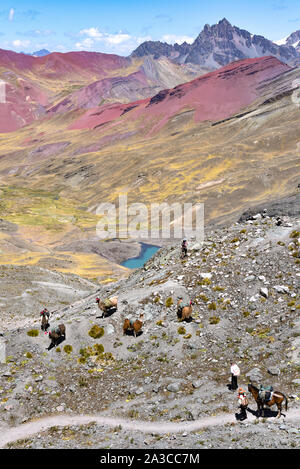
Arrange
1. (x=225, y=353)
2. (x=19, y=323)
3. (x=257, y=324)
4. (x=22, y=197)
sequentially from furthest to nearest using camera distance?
(x=22, y=197), (x=19, y=323), (x=257, y=324), (x=225, y=353)

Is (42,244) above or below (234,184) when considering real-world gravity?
below

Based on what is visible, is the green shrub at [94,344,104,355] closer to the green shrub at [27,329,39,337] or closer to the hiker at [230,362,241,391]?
the green shrub at [27,329,39,337]

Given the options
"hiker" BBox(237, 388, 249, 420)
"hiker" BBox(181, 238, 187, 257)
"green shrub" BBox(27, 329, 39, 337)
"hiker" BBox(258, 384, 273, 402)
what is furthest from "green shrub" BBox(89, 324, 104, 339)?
"hiker" BBox(258, 384, 273, 402)

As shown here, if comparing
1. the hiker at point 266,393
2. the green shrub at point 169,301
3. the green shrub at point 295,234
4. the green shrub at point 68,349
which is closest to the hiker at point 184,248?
the green shrub at point 169,301

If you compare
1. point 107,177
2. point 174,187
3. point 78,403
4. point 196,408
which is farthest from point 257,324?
point 107,177

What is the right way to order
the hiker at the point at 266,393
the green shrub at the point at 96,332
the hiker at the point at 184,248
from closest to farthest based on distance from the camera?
the hiker at the point at 266,393, the green shrub at the point at 96,332, the hiker at the point at 184,248

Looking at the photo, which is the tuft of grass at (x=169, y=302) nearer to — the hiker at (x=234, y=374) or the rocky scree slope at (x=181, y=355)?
the rocky scree slope at (x=181, y=355)

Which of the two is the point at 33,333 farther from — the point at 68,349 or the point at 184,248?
the point at 184,248

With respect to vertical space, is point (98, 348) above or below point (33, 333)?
below

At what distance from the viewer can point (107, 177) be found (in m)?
183

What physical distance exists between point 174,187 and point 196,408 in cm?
13795

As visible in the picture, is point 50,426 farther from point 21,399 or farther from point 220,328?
point 220,328

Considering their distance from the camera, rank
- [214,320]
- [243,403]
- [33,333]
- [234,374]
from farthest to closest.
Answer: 1. [33,333]
2. [214,320]
3. [234,374]
4. [243,403]

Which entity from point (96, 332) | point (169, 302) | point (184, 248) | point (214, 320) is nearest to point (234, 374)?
point (214, 320)
